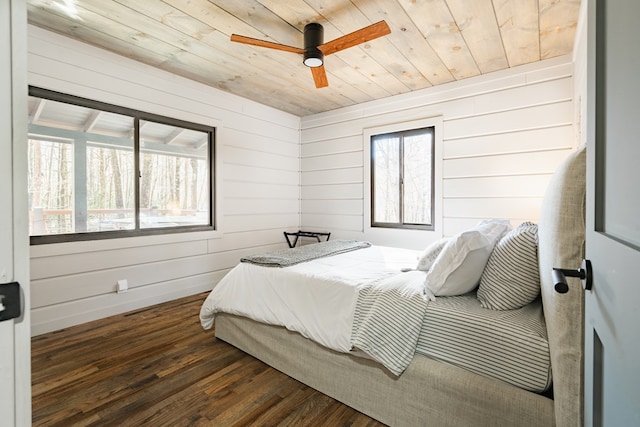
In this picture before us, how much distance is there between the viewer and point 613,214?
62 centimetres

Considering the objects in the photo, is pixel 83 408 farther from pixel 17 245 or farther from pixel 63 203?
pixel 63 203

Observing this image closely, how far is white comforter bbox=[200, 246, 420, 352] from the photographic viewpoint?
181cm

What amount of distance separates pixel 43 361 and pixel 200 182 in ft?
7.50

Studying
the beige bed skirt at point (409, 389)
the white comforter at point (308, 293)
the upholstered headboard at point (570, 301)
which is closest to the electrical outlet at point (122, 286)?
the white comforter at point (308, 293)

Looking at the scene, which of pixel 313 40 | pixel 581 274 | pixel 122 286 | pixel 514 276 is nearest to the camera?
pixel 581 274

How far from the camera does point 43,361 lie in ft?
7.23

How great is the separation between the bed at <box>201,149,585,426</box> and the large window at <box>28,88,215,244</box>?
1.83 m

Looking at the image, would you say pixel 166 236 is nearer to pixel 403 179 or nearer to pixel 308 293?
pixel 308 293

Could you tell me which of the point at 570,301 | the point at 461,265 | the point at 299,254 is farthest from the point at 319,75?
the point at 570,301

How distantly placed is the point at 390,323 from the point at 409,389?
0.32 m

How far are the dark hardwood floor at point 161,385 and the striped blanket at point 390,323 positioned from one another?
0.41 metres

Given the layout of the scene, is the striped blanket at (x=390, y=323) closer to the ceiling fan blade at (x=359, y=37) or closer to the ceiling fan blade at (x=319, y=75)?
the ceiling fan blade at (x=359, y=37)

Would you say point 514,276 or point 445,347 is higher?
point 514,276

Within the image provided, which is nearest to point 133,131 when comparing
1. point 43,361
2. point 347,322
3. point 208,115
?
point 208,115
